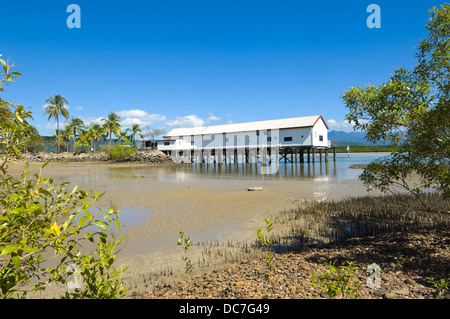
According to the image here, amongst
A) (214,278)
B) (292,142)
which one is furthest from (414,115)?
(292,142)

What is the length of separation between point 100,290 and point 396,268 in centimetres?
536

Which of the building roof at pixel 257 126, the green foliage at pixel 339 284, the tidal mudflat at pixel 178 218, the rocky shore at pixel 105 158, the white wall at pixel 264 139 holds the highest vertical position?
the building roof at pixel 257 126

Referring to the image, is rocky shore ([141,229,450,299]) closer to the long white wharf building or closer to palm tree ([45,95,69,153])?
the long white wharf building

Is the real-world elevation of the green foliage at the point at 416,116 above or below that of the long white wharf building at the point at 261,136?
below

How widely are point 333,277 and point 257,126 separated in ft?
146

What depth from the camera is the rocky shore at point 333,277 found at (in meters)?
4.04

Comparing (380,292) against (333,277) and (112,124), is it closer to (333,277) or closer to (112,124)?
(333,277)

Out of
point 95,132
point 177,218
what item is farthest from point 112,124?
point 177,218

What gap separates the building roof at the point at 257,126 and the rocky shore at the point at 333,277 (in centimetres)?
3701

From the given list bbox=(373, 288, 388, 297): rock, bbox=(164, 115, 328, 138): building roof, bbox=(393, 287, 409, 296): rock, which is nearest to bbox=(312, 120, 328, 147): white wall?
bbox=(164, 115, 328, 138): building roof

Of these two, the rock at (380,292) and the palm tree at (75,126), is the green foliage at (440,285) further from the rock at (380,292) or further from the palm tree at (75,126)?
the palm tree at (75,126)

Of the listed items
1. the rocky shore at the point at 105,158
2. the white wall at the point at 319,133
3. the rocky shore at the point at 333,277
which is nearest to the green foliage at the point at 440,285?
the rocky shore at the point at 333,277

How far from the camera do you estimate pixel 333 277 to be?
181 inches
